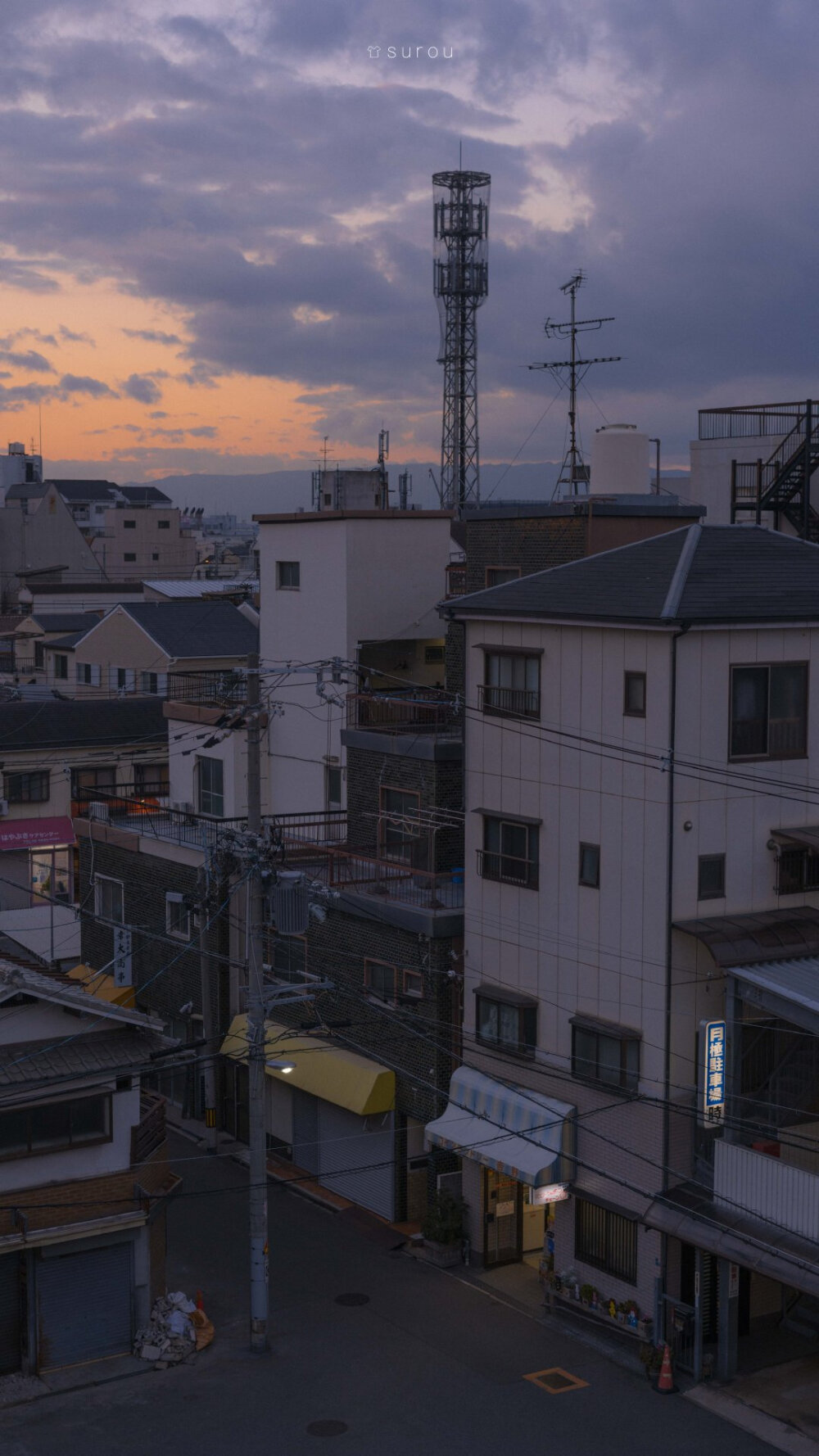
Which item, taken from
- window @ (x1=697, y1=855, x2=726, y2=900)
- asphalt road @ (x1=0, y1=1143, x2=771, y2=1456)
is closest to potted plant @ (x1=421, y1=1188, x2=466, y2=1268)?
asphalt road @ (x1=0, y1=1143, x2=771, y2=1456)

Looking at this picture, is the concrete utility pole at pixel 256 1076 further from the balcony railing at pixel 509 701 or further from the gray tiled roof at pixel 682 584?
the gray tiled roof at pixel 682 584

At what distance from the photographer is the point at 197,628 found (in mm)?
49281

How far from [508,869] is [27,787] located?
24.9 m

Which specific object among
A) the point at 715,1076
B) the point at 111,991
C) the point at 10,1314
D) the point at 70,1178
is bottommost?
the point at 10,1314

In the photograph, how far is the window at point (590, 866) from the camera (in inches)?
979

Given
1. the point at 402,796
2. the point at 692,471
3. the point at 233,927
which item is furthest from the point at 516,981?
the point at 692,471

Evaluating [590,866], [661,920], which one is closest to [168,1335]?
[590,866]

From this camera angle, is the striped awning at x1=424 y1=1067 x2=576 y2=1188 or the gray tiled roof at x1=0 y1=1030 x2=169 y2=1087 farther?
the striped awning at x1=424 y1=1067 x2=576 y2=1188

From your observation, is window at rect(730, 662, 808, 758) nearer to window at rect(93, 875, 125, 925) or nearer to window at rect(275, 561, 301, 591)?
window at rect(275, 561, 301, 591)

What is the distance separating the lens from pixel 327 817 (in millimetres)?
35156

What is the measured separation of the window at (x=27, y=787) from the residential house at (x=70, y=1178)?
2359 cm

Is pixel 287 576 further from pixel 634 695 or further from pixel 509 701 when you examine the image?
pixel 634 695

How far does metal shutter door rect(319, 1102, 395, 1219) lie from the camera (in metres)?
30.1

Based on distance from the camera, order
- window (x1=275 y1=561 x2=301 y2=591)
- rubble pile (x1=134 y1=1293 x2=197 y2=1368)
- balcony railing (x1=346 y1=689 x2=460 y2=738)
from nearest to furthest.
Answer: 1. rubble pile (x1=134 y1=1293 x2=197 y2=1368)
2. balcony railing (x1=346 y1=689 x2=460 y2=738)
3. window (x1=275 y1=561 x2=301 y2=591)
